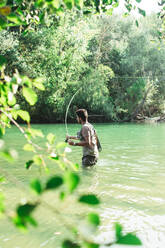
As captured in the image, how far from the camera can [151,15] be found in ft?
143

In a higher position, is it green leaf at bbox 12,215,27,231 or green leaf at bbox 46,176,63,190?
green leaf at bbox 46,176,63,190

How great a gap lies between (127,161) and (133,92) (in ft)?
92.9

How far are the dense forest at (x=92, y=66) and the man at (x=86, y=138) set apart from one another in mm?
22804

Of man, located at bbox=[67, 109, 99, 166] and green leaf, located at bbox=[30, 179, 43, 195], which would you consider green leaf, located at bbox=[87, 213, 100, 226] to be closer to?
green leaf, located at bbox=[30, 179, 43, 195]

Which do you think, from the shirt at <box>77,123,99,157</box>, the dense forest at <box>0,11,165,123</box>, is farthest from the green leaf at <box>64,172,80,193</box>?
the dense forest at <box>0,11,165,123</box>

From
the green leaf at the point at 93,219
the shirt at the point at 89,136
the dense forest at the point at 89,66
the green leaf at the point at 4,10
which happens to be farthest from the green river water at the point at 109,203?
the dense forest at the point at 89,66

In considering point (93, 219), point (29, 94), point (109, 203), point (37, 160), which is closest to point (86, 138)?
point (109, 203)

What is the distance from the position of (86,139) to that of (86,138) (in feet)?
0.09

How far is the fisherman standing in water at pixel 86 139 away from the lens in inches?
306

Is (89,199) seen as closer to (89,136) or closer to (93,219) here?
(93,219)

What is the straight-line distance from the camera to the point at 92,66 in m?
37.6

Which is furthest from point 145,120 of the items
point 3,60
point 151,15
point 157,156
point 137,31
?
point 3,60

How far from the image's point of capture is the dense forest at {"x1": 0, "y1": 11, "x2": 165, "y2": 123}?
30875 millimetres

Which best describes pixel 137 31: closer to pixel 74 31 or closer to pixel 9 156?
pixel 74 31
